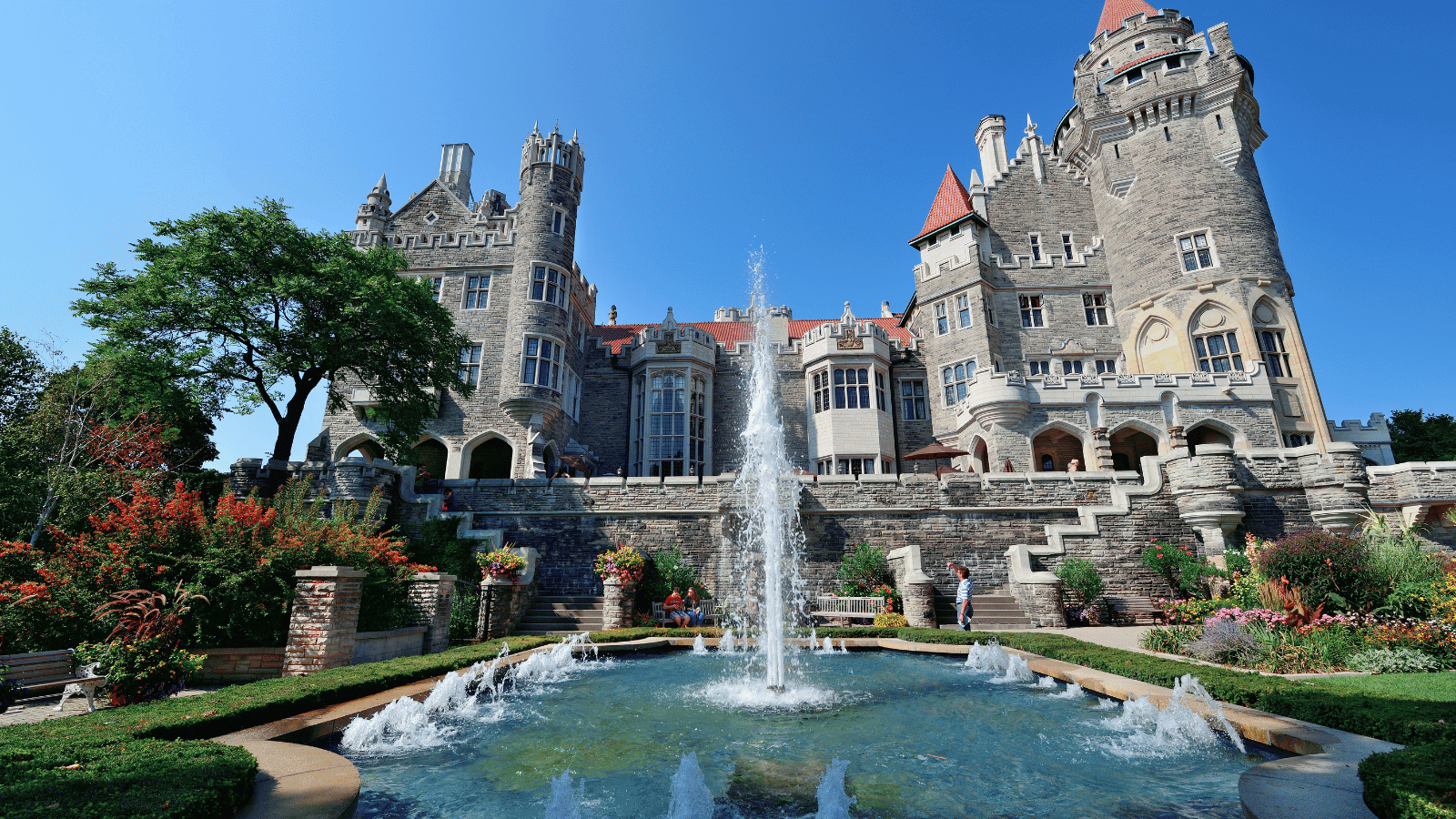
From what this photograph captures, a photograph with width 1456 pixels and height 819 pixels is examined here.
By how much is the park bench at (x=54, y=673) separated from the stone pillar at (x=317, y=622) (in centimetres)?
195

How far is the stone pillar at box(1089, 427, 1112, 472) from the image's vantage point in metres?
22.4

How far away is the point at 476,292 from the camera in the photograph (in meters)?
29.0

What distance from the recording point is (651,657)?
12227 millimetres

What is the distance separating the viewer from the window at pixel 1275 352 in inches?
975

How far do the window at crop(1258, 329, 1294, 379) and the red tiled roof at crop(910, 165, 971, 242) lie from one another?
13.0 m

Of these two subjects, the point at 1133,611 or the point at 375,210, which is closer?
the point at 1133,611

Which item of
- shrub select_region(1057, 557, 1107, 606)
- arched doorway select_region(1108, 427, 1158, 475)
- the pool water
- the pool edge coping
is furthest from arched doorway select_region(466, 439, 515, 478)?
arched doorway select_region(1108, 427, 1158, 475)

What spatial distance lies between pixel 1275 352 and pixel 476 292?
34.3m

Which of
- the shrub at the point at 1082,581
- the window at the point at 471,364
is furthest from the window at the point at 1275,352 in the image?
the window at the point at 471,364

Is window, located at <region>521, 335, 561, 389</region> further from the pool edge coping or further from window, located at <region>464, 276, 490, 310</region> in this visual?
the pool edge coping

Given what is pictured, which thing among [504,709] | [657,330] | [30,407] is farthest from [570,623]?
[30,407]

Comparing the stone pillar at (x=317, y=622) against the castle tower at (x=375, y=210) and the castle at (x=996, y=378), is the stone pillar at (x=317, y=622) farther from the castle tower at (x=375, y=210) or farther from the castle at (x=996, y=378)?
the castle tower at (x=375, y=210)

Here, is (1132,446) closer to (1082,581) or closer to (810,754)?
(1082,581)

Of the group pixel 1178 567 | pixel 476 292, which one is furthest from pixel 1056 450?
pixel 476 292
